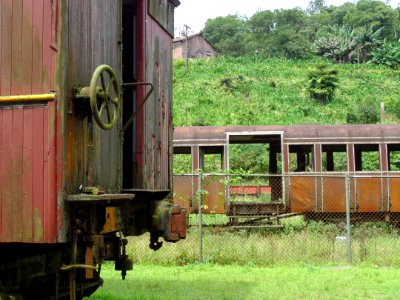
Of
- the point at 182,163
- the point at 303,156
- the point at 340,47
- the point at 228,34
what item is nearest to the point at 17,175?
the point at 303,156

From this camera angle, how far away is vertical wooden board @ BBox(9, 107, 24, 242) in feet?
13.6

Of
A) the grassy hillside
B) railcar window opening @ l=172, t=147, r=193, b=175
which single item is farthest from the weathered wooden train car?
the grassy hillside

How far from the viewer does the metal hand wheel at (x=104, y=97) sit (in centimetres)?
436

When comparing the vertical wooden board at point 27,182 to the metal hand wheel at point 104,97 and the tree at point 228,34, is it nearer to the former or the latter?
the metal hand wheel at point 104,97

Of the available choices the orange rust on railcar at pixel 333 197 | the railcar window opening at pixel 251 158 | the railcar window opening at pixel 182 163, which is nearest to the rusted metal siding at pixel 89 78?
the orange rust on railcar at pixel 333 197

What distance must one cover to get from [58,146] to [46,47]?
77 cm

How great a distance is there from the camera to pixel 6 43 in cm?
436

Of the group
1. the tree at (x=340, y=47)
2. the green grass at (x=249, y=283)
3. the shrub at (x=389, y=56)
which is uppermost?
the tree at (x=340, y=47)

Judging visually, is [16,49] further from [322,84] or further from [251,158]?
[322,84]

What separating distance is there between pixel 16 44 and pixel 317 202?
12.8 meters

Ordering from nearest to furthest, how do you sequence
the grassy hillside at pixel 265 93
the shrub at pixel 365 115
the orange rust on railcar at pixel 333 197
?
the orange rust on railcar at pixel 333 197
the shrub at pixel 365 115
the grassy hillside at pixel 265 93

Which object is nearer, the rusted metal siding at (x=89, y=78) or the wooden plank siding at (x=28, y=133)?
the wooden plank siding at (x=28, y=133)

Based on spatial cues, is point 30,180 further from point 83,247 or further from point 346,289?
point 346,289

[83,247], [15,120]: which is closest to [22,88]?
[15,120]
